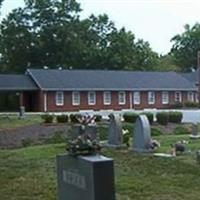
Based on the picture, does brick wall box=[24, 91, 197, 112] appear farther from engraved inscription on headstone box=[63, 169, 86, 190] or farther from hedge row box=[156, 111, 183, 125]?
engraved inscription on headstone box=[63, 169, 86, 190]

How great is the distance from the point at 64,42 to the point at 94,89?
731 inches

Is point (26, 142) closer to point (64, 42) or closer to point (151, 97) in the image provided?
point (151, 97)

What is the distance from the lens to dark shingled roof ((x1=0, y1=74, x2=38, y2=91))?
5641 cm

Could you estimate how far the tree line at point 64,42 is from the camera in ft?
245

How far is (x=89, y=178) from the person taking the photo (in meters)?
6.46

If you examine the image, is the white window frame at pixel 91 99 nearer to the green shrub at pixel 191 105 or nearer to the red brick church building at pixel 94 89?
the red brick church building at pixel 94 89

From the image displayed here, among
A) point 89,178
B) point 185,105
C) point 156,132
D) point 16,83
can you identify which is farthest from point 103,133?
point 185,105

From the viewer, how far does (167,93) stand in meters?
64.2

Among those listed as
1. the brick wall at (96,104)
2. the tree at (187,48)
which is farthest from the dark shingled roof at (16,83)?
the tree at (187,48)

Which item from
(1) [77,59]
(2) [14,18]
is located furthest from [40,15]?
(1) [77,59]

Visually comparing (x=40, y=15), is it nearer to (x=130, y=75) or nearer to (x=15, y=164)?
(x=130, y=75)

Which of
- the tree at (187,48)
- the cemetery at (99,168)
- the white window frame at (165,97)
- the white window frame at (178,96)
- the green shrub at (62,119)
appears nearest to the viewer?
the cemetery at (99,168)

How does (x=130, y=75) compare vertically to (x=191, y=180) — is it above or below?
above

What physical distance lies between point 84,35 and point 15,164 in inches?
2513
